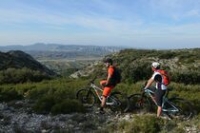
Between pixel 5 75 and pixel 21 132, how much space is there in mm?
18299

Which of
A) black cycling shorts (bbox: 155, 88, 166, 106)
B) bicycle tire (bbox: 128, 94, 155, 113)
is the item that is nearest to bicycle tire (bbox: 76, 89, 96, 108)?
bicycle tire (bbox: 128, 94, 155, 113)

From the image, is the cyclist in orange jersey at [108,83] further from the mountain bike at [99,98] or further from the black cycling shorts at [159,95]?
the black cycling shorts at [159,95]

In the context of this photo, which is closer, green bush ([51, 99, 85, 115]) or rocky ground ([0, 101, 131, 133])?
rocky ground ([0, 101, 131, 133])

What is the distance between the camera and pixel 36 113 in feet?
49.8

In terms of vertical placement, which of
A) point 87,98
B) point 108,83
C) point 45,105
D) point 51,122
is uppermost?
point 108,83

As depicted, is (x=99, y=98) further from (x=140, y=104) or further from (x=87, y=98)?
(x=140, y=104)

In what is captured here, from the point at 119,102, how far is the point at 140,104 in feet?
2.72

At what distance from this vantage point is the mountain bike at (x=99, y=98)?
14938 mm

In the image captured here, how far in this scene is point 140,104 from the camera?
1445cm

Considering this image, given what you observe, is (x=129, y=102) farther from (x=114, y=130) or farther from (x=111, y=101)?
(x=114, y=130)

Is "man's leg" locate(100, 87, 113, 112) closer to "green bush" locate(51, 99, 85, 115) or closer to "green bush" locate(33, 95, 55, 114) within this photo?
"green bush" locate(51, 99, 85, 115)

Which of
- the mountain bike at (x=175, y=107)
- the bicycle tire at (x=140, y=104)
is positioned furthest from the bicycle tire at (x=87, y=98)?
the mountain bike at (x=175, y=107)

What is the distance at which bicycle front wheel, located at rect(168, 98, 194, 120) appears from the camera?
1338 centimetres

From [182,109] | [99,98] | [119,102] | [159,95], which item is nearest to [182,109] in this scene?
[182,109]
